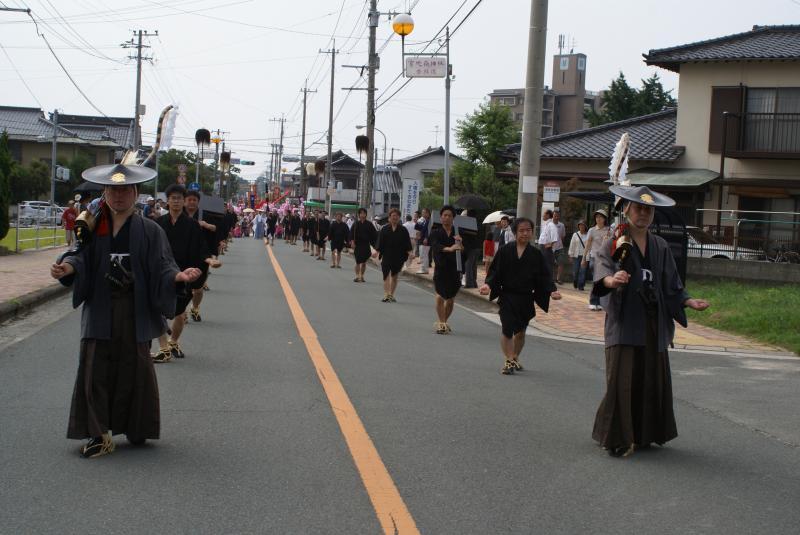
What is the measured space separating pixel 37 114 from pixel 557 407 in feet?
193

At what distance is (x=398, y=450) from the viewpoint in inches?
244

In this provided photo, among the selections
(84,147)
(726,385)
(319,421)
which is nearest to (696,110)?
(726,385)

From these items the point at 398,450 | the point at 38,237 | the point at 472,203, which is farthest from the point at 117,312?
the point at 38,237

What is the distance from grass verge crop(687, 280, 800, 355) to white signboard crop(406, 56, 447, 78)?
32.1ft

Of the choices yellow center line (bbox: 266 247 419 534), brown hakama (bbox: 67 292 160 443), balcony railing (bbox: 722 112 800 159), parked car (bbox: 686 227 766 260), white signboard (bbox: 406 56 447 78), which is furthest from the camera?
white signboard (bbox: 406 56 447 78)

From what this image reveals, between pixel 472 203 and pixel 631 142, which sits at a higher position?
pixel 631 142

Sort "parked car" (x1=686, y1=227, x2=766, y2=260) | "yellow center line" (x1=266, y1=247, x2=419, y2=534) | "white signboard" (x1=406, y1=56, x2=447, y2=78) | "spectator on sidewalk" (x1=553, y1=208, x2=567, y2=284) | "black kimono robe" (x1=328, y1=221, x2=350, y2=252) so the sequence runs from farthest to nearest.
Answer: "black kimono robe" (x1=328, y1=221, x2=350, y2=252)
"white signboard" (x1=406, y1=56, x2=447, y2=78)
"parked car" (x1=686, y1=227, x2=766, y2=260)
"spectator on sidewalk" (x1=553, y1=208, x2=567, y2=284)
"yellow center line" (x1=266, y1=247, x2=419, y2=534)

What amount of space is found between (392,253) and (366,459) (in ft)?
40.7

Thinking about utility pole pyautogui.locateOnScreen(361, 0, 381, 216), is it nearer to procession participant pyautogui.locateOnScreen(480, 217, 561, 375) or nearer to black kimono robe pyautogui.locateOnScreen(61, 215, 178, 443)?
procession participant pyautogui.locateOnScreen(480, 217, 561, 375)

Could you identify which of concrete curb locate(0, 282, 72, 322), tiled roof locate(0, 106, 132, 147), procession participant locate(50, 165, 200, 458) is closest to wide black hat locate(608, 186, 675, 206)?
procession participant locate(50, 165, 200, 458)

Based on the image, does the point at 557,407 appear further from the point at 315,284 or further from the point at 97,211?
the point at 315,284

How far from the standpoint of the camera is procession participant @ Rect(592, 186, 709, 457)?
6277 millimetres

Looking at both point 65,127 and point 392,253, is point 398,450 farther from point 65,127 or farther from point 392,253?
point 65,127

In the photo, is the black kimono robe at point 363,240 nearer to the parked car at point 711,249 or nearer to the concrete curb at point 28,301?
the parked car at point 711,249
